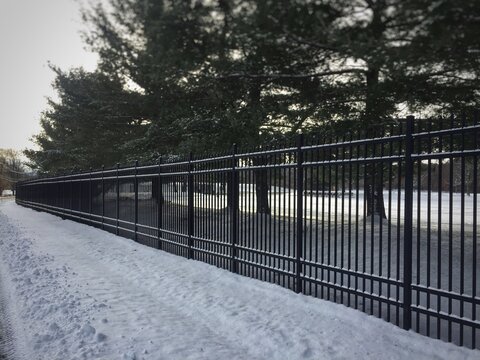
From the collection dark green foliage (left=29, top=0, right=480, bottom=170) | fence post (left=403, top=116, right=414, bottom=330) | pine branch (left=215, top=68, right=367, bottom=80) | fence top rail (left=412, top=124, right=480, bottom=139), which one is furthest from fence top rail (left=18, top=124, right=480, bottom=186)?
pine branch (left=215, top=68, right=367, bottom=80)

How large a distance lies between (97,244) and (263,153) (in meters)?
6.92

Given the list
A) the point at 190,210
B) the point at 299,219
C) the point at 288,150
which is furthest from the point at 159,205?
the point at 299,219

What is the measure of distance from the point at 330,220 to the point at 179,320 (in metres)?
2.69

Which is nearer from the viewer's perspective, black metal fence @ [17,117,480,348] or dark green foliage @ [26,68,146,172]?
black metal fence @ [17,117,480,348]

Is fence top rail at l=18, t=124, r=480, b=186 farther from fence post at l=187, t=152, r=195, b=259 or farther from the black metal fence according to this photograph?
fence post at l=187, t=152, r=195, b=259

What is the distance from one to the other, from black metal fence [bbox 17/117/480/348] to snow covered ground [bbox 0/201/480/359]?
364 millimetres

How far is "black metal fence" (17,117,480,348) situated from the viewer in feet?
16.3

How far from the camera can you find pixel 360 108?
11.0 meters

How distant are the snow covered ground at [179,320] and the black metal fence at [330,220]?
36 centimetres

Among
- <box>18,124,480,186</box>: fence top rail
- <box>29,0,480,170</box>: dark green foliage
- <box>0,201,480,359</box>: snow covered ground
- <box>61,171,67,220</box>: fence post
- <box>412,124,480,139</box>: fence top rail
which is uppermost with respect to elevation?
<box>29,0,480,170</box>: dark green foliage

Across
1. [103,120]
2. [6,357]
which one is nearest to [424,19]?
[6,357]

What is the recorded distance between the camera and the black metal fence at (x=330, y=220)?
196 inches

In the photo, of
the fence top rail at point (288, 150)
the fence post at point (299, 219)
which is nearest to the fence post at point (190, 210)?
the fence top rail at point (288, 150)

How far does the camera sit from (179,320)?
5.80 metres
